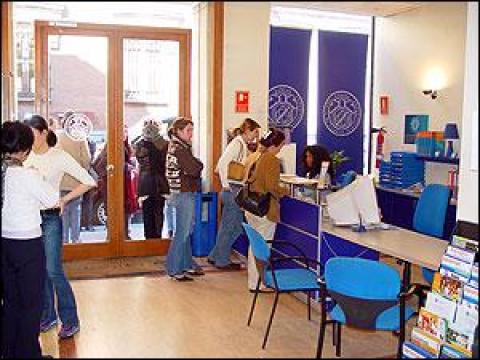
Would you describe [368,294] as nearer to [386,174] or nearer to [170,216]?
[170,216]

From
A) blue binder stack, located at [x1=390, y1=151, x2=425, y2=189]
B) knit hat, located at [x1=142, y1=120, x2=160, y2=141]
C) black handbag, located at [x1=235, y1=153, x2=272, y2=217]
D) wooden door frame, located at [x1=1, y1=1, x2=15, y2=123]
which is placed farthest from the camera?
blue binder stack, located at [x1=390, y1=151, x2=425, y2=189]

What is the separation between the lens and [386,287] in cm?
269

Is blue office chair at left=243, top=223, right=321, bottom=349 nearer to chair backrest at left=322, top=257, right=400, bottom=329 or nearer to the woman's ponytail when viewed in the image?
chair backrest at left=322, top=257, right=400, bottom=329

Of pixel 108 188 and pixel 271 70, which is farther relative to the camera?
pixel 271 70

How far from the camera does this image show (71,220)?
3.28 metres

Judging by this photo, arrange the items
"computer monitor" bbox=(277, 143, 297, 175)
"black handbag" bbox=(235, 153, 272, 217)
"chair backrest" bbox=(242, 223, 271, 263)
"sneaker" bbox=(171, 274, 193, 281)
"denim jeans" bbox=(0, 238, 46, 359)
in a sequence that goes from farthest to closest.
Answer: "computer monitor" bbox=(277, 143, 297, 175) → "sneaker" bbox=(171, 274, 193, 281) → "black handbag" bbox=(235, 153, 272, 217) → "chair backrest" bbox=(242, 223, 271, 263) → "denim jeans" bbox=(0, 238, 46, 359)

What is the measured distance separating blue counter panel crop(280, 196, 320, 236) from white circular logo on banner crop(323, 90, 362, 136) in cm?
231

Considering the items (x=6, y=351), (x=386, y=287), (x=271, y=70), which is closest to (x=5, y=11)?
(x=6, y=351)

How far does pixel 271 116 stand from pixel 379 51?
1306mm

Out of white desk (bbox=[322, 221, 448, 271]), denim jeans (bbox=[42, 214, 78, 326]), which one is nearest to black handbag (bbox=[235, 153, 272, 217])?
white desk (bbox=[322, 221, 448, 271])

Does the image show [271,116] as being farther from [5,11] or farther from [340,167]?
[5,11]

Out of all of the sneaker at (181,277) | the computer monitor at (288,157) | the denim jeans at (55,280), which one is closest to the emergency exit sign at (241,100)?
the computer monitor at (288,157)

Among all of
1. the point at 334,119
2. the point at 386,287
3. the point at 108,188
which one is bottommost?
the point at 386,287

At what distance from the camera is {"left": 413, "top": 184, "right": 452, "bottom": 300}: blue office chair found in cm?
419
